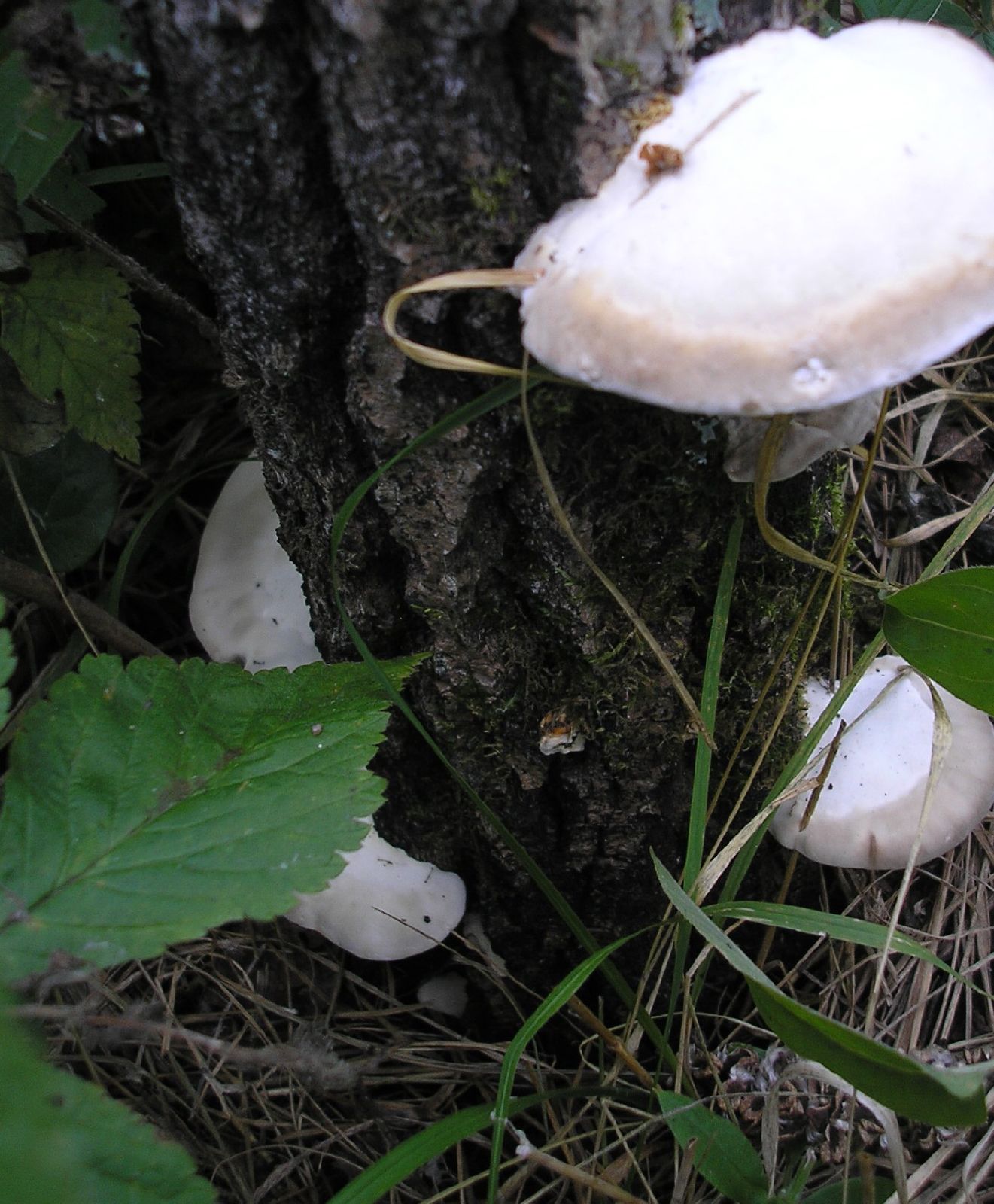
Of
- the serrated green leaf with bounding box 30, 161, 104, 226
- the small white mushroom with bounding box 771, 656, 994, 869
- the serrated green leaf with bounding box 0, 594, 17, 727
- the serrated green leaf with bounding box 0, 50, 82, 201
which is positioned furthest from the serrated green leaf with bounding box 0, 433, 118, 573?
the small white mushroom with bounding box 771, 656, 994, 869

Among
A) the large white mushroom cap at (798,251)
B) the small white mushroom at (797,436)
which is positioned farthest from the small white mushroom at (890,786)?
the large white mushroom cap at (798,251)

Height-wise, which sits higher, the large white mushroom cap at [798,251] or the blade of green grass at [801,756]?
the large white mushroom cap at [798,251]

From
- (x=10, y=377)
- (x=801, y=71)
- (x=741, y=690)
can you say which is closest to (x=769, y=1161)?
(x=741, y=690)

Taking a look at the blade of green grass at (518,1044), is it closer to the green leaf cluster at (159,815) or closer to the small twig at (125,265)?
the green leaf cluster at (159,815)

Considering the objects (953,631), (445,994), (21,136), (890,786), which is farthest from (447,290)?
(445,994)

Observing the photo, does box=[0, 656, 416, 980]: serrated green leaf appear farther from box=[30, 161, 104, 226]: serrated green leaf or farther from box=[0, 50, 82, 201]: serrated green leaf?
box=[30, 161, 104, 226]: serrated green leaf

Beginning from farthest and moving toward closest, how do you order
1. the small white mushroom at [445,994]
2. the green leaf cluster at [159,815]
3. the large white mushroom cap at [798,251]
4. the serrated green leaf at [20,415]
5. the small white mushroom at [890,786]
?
the small white mushroom at [445,994] < the serrated green leaf at [20,415] < the small white mushroom at [890,786] < the green leaf cluster at [159,815] < the large white mushroom cap at [798,251]

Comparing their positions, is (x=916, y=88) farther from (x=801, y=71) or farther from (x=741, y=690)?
(x=741, y=690)
